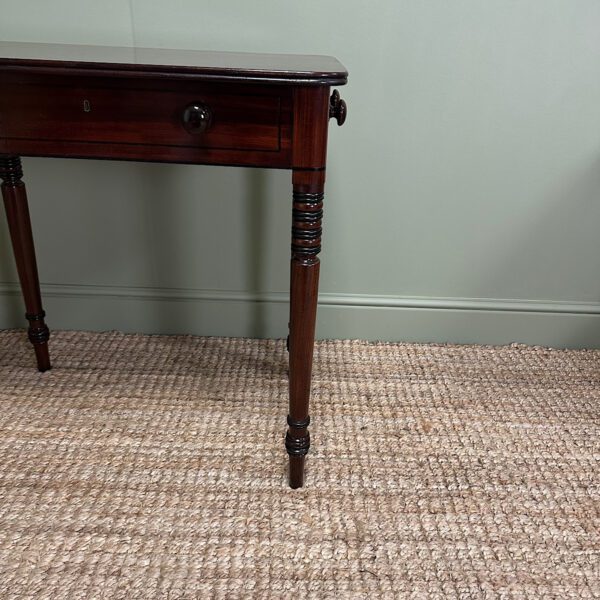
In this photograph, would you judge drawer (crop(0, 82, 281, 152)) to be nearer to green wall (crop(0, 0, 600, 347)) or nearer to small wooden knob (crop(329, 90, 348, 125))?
small wooden knob (crop(329, 90, 348, 125))

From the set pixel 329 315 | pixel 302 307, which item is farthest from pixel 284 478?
pixel 329 315

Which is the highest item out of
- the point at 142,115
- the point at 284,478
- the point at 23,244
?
the point at 142,115

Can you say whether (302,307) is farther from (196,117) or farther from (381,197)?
(381,197)

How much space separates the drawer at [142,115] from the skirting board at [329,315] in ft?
2.20

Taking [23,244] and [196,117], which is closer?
[196,117]

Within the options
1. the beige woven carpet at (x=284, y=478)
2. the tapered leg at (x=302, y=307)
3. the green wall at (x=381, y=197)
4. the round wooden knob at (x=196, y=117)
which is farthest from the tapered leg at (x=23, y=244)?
the tapered leg at (x=302, y=307)

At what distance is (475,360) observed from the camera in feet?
4.81

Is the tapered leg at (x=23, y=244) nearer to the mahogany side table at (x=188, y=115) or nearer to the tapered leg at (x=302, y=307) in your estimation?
the mahogany side table at (x=188, y=115)

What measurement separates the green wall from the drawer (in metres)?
0.49

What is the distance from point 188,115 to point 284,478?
0.64m

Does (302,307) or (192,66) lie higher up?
(192,66)

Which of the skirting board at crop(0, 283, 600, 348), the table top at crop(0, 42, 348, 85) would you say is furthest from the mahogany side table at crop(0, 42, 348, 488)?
the skirting board at crop(0, 283, 600, 348)

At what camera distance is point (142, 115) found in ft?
2.81

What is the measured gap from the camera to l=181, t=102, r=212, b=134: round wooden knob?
32.8 inches
